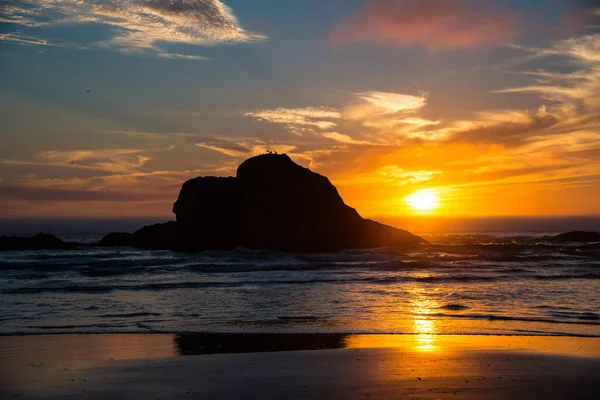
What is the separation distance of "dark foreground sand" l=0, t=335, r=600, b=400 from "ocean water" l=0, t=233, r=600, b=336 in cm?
196

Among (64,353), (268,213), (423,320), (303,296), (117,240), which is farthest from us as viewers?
(117,240)

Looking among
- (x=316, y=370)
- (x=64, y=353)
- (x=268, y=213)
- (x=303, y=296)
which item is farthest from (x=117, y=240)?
(x=316, y=370)

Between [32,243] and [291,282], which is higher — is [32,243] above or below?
above

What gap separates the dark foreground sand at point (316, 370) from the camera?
28.1 ft

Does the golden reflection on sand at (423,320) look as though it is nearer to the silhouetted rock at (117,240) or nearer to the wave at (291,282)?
the wave at (291,282)

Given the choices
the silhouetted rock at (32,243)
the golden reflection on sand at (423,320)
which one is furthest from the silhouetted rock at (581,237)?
the silhouetted rock at (32,243)

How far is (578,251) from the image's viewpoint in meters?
46.9

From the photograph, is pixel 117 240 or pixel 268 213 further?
pixel 117 240

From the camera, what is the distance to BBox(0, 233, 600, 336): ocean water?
595 inches

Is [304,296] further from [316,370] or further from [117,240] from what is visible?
[117,240]

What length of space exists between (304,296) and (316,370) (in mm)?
11782

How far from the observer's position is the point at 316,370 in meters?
9.95

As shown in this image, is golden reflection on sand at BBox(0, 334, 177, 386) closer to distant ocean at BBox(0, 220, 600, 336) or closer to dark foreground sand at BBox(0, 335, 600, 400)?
dark foreground sand at BBox(0, 335, 600, 400)

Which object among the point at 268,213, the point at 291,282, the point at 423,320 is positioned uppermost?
the point at 268,213
